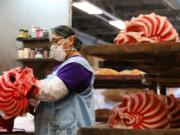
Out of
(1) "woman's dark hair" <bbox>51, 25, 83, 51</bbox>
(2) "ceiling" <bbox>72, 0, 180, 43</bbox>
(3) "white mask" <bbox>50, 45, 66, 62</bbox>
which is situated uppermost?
(2) "ceiling" <bbox>72, 0, 180, 43</bbox>

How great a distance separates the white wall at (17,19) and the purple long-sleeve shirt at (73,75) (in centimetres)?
316

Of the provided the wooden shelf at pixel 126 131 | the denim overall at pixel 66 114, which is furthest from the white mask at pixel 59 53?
the wooden shelf at pixel 126 131

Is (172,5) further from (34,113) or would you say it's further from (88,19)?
(34,113)

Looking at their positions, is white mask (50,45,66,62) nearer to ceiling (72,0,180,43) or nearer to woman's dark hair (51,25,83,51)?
woman's dark hair (51,25,83,51)

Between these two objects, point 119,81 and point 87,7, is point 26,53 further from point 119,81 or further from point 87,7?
point 87,7

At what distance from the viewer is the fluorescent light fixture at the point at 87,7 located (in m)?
7.88

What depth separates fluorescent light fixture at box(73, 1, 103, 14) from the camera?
788cm

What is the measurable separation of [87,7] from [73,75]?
594 cm


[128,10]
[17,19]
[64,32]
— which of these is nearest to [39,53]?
[17,19]

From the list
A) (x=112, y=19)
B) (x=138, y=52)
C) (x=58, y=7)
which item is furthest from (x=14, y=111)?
(x=112, y=19)

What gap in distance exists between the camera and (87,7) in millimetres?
8336

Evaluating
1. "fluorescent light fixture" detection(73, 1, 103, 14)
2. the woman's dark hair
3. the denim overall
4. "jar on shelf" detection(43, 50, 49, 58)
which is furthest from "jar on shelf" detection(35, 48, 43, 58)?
the denim overall

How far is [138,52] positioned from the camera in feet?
4.19

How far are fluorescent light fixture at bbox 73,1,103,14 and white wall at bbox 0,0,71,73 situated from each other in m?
2.13
